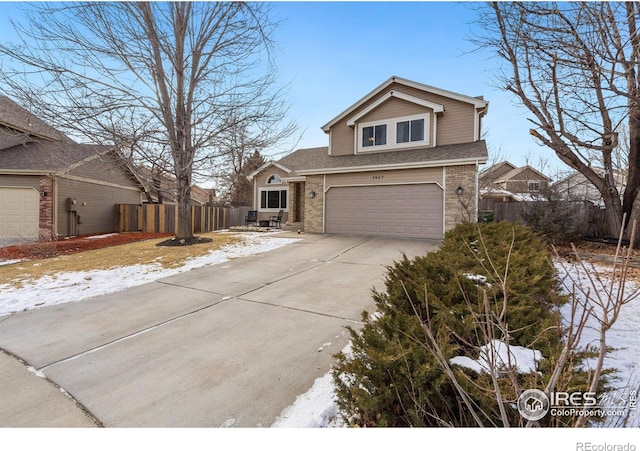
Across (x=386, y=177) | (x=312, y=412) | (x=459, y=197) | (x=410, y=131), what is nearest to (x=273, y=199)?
(x=386, y=177)

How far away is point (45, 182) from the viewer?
42.0ft

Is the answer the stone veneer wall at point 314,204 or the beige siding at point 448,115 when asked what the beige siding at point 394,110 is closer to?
the beige siding at point 448,115

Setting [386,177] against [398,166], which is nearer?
[398,166]

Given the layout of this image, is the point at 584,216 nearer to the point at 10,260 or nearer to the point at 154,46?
the point at 154,46

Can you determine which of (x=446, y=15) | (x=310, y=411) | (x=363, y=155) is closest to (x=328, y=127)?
(x=363, y=155)

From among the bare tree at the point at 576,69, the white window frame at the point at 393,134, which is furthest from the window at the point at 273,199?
the bare tree at the point at 576,69

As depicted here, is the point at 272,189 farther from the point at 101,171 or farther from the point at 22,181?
the point at 22,181

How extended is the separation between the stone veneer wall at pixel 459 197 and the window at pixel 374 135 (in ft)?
11.8

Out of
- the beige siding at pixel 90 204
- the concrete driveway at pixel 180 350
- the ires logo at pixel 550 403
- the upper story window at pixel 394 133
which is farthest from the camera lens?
the beige siding at pixel 90 204

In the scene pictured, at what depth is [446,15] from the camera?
6227 mm

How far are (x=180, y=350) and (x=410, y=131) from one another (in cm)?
1217

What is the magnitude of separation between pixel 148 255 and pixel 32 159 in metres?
9.19

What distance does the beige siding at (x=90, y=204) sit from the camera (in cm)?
1335
